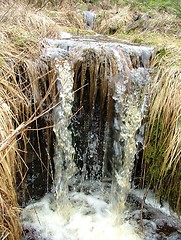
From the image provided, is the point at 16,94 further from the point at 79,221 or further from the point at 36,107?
the point at 79,221

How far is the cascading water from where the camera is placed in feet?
9.67

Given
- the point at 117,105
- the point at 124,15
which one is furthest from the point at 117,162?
the point at 124,15

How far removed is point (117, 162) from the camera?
3.21 metres

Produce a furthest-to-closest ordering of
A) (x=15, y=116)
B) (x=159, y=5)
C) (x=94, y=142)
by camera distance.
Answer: (x=159, y=5), (x=94, y=142), (x=15, y=116)

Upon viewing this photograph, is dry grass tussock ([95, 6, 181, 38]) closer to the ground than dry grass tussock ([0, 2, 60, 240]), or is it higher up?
higher up

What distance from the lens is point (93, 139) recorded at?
11.0ft

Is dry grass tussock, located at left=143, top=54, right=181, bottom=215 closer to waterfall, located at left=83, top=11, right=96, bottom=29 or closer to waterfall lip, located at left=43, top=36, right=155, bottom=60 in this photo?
waterfall lip, located at left=43, top=36, right=155, bottom=60

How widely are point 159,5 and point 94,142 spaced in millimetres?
5042

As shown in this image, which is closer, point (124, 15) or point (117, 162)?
point (117, 162)

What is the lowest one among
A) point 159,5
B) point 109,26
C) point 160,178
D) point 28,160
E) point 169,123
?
point 160,178

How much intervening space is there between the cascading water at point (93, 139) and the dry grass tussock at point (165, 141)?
171 mm

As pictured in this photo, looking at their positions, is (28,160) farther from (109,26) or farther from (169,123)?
(109,26)

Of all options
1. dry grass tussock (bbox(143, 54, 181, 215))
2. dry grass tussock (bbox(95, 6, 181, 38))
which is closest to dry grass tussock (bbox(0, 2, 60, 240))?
dry grass tussock (bbox(143, 54, 181, 215))

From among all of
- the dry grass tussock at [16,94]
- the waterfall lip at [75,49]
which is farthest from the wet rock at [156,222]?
the waterfall lip at [75,49]
